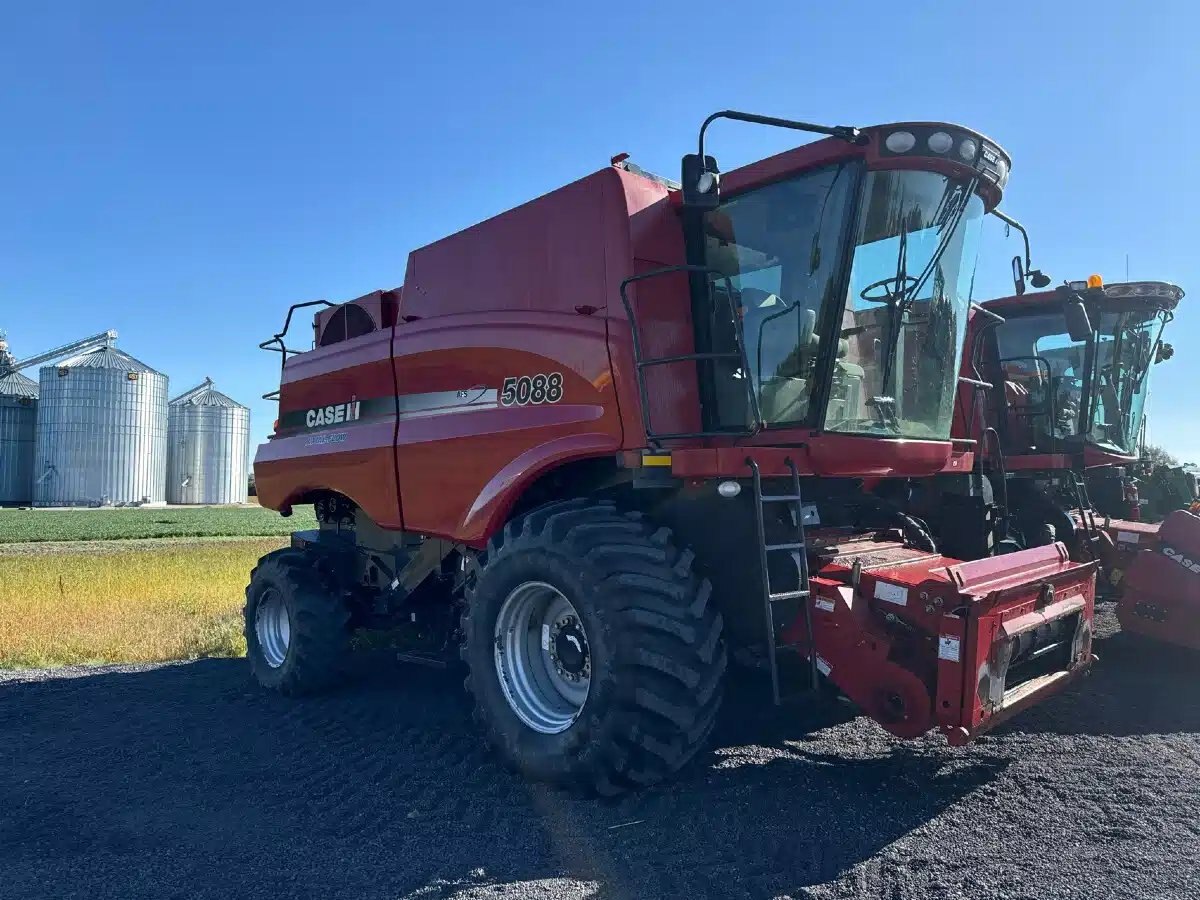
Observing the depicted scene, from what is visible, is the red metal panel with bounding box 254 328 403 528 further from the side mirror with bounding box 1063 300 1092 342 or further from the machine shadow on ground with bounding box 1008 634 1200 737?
the side mirror with bounding box 1063 300 1092 342

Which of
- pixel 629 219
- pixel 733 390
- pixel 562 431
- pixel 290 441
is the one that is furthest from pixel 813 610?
pixel 290 441

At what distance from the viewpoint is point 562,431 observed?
4680 millimetres

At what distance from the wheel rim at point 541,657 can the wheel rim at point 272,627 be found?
2999mm

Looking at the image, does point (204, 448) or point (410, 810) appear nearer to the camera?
point (410, 810)

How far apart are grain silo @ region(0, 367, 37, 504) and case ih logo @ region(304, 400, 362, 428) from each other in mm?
49796

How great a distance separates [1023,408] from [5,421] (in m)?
53.5

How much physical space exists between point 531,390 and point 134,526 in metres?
31.8

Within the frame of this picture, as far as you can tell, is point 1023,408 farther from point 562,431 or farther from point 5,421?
point 5,421

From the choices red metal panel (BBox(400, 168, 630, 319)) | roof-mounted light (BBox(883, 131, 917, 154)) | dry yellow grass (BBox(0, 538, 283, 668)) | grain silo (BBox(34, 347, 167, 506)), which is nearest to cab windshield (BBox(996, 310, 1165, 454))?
roof-mounted light (BBox(883, 131, 917, 154))

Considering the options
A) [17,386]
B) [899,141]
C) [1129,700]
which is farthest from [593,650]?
[17,386]

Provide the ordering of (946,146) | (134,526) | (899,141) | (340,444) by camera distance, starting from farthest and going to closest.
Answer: (134,526) < (340,444) < (946,146) < (899,141)

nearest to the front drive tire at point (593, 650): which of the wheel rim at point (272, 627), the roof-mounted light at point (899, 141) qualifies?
the roof-mounted light at point (899, 141)

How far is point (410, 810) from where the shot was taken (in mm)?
4082

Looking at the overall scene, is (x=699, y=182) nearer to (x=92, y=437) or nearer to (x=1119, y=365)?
(x=1119, y=365)
